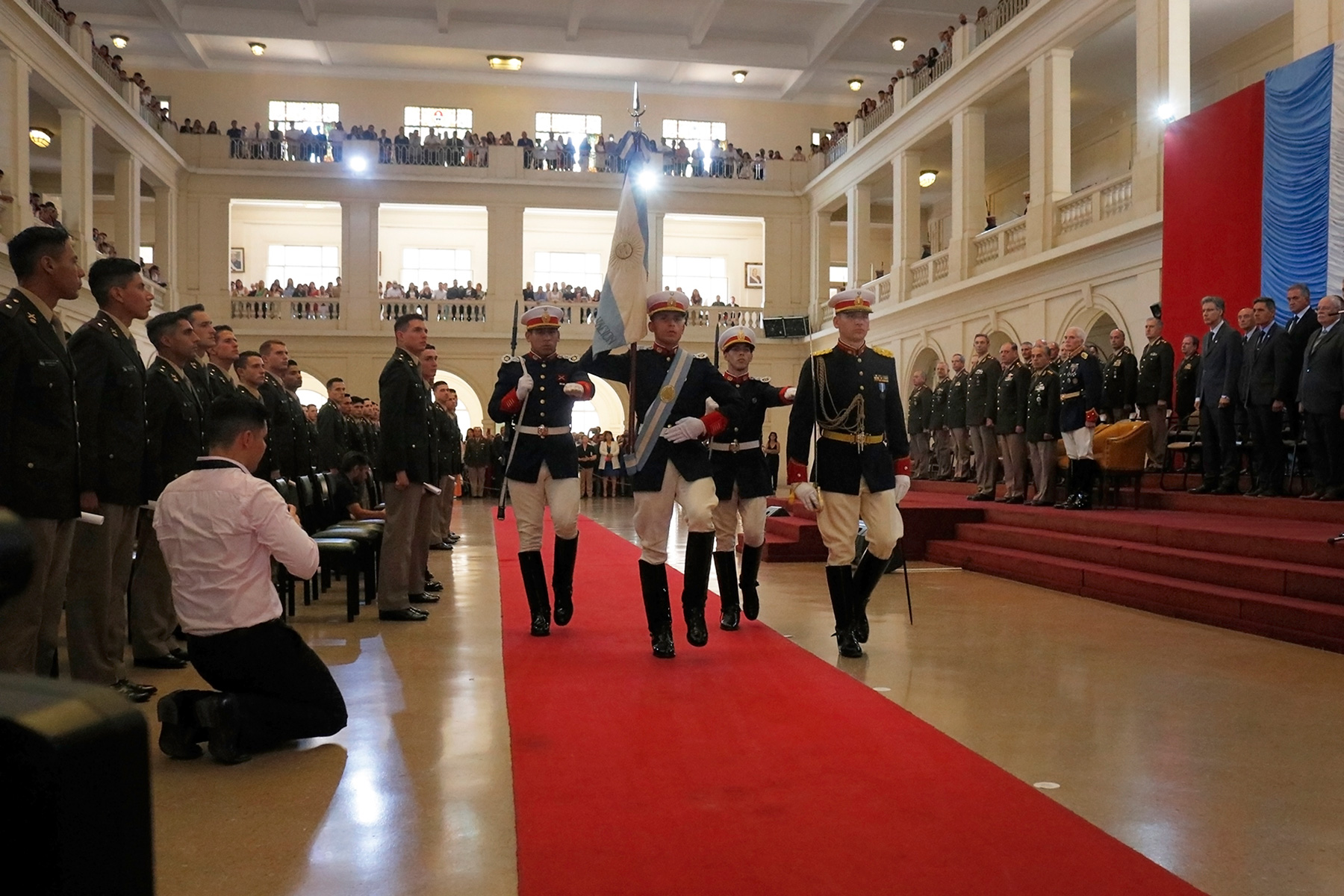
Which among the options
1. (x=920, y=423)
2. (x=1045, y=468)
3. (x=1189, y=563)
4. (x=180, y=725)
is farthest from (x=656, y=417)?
(x=920, y=423)

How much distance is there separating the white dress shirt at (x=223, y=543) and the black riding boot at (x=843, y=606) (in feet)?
8.90

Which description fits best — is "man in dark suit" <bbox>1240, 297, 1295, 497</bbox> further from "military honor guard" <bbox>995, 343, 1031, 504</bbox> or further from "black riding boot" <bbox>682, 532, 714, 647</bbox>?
"black riding boot" <bbox>682, 532, 714, 647</bbox>

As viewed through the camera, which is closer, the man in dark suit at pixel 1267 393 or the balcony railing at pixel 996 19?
the man in dark suit at pixel 1267 393

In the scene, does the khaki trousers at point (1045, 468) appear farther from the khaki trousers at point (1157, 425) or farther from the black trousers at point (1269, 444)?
the black trousers at point (1269, 444)

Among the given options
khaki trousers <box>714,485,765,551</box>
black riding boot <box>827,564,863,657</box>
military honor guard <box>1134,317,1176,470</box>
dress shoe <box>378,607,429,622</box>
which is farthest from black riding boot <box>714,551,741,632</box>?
military honor guard <box>1134,317,1176,470</box>

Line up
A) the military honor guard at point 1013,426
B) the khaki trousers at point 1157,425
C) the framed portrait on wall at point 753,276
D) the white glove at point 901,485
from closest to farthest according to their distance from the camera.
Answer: the white glove at point 901,485
the military honor guard at point 1013,426
the khaki trousers at point 1157,425
the framed portrait on wall at point 753,276

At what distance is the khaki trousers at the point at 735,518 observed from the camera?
606 centimetres

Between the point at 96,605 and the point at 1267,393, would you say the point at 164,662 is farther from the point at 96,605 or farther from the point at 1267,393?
the point at 1267,393

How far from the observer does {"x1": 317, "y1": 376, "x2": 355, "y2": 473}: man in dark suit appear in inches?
357

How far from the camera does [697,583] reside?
5.14m

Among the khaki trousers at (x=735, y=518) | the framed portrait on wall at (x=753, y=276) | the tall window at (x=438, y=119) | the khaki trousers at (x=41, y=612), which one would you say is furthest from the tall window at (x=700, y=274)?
the khaki trousers at (x=41, y=612)

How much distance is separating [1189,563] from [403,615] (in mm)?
5091

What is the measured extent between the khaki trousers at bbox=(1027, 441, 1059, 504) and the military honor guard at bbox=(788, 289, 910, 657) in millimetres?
5246

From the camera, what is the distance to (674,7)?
2448cm
